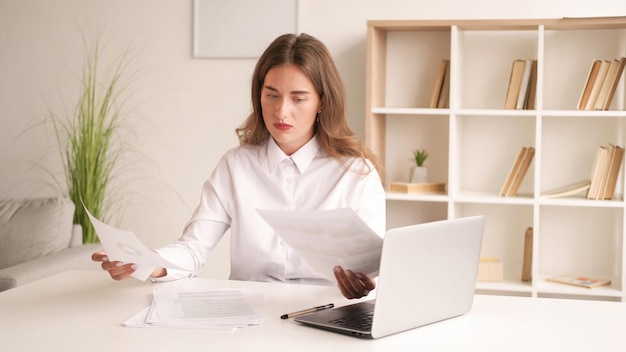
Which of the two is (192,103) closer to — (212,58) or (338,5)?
(212,58)

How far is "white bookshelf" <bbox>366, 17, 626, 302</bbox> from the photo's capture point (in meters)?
3.65

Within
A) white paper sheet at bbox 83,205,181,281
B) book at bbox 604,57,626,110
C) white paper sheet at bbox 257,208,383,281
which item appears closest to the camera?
white paper sheet at bbox 257,208,383,281

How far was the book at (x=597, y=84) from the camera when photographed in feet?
11.7

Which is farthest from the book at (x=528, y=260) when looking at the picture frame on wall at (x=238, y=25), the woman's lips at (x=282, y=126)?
the woman's lips at (x=282, y=126)

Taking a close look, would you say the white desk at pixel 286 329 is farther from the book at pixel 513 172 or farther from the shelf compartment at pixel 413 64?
the shelf compartment at pixel 413 64

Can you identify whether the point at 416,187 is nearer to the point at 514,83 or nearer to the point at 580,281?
the point at 514,83

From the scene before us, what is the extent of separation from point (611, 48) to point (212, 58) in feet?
6.25

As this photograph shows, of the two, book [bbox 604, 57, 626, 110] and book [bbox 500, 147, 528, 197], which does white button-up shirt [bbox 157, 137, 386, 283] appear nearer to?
book [bbox 500, 147, 528, 197]

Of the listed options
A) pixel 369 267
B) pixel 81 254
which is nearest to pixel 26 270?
pixel 81 254

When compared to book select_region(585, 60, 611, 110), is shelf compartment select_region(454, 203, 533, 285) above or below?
below

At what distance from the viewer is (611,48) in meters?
3.74

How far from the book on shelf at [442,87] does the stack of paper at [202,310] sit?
206cm

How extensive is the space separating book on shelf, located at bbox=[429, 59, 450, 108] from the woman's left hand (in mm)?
2048

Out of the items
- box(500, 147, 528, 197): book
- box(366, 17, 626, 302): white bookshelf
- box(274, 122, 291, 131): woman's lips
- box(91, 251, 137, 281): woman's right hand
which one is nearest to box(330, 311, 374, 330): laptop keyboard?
box(91, 251, 137, 281): woman's right hand
